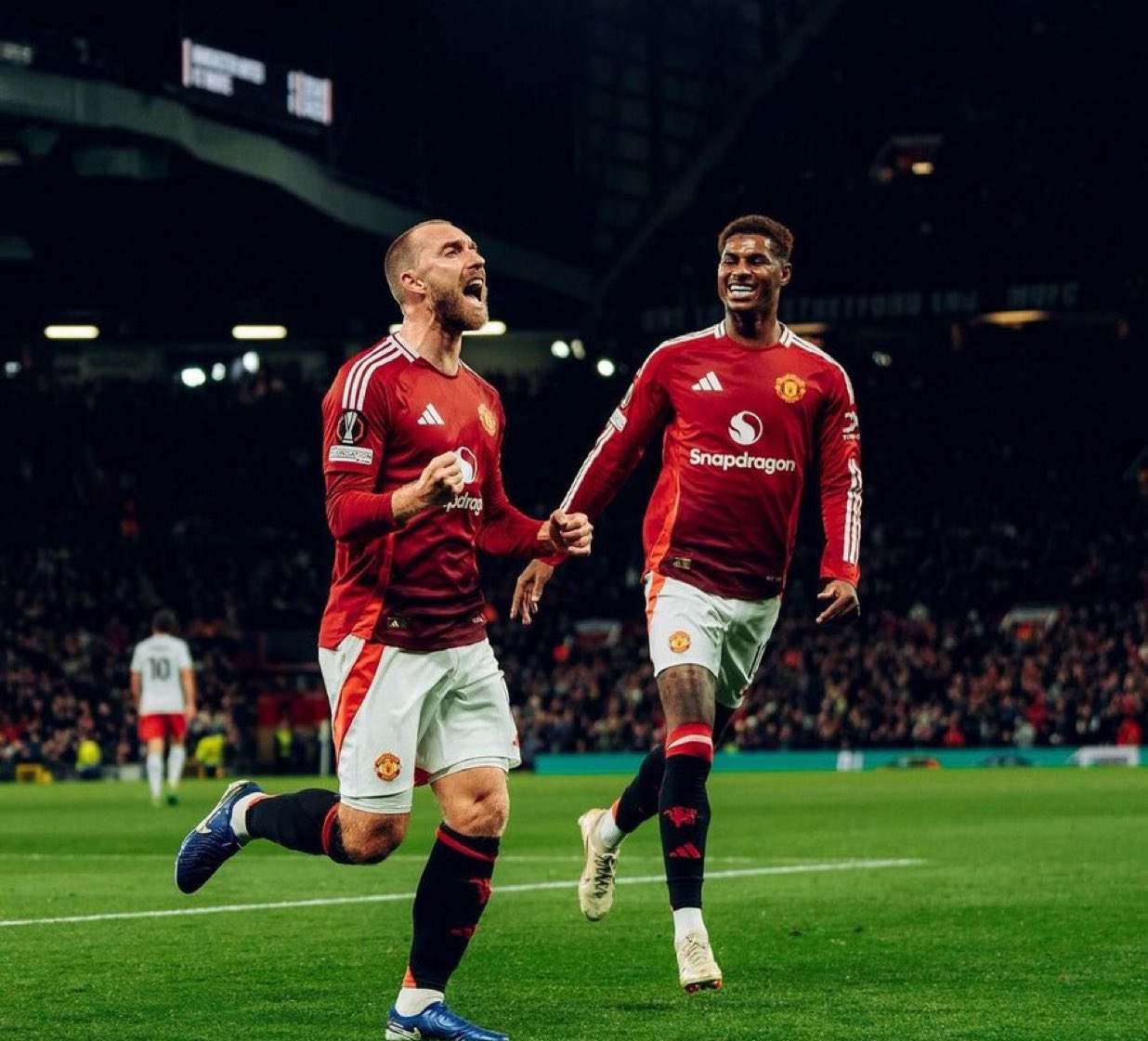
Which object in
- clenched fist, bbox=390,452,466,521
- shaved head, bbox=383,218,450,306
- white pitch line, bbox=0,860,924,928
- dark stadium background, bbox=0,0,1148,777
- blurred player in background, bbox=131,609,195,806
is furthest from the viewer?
dark stadium background, bbox=0,0,1148,777

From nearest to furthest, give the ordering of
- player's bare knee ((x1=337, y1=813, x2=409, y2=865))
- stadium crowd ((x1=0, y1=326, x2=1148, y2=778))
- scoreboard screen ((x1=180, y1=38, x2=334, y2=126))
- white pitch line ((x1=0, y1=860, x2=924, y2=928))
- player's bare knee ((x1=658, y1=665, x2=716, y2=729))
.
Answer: player's bare knee ((x1=337, y1=813, x2=409, y2=865)), player's bare knee ((x1=658, y1=665, x2=716, y2=729)), white pitch line ((x1=0, y1=860, x2=924, y2=928)), scoreboard screen ((x1=180, y1=38, x2=334, y2=126)), stadium crowd ((x1=0, y1=326, x2=1148, y2=778))

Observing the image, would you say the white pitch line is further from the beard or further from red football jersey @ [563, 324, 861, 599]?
the beard

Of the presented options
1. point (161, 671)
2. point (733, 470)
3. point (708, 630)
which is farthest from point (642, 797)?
point (161, 671)

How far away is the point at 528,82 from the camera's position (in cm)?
4306

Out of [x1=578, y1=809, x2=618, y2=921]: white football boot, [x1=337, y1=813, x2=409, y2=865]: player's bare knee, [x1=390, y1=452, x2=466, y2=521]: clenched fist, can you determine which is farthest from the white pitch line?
[x1=390, y1=452, x2=466, y2=521]: clenched fist

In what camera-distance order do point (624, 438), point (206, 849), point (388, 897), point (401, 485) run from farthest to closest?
point (388, 897), point (624, 438), point (206, 849), point (401, 485)

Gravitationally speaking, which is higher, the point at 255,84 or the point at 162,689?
the point at 255,84

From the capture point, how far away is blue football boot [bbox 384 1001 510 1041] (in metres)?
6.54

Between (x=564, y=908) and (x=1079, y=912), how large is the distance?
260 centimetres

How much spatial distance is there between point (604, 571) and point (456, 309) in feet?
123

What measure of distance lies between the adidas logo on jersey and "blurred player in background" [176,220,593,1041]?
1738 mm

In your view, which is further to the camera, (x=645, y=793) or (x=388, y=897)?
(x=388, y=897)

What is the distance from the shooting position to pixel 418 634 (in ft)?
23.0

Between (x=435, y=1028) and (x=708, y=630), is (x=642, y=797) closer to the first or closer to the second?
(x=708, y=630)
